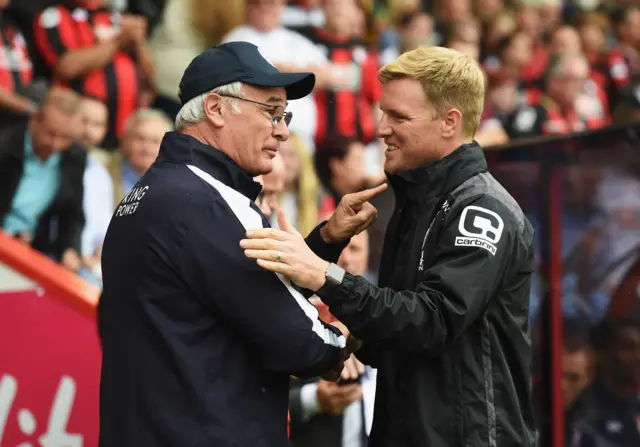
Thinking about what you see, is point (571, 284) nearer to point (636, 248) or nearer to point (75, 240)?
point (636, 248)

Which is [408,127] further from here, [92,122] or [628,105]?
[628,105]

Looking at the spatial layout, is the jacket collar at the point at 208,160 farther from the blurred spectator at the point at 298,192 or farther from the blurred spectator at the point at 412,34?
the blurred spectator at the point at 412,34

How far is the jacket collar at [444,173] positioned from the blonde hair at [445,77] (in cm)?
9

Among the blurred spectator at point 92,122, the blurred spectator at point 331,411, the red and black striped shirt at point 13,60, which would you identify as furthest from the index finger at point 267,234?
the red and black striped shirt at point 13,60

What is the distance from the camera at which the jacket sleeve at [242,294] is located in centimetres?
252

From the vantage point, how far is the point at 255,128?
9.02 ft

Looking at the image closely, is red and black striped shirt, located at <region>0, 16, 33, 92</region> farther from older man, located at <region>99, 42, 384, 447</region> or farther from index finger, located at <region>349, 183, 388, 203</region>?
older man, located at <region>99, 42, 384, 447</region>

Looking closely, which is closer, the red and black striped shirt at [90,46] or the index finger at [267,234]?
the index finger at [267,234]

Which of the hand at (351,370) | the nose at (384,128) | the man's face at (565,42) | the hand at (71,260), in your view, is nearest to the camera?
the nose at (384,128)

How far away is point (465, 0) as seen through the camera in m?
9.52

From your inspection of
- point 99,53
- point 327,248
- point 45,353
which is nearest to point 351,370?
point 327,248

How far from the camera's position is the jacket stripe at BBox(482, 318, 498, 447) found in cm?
276

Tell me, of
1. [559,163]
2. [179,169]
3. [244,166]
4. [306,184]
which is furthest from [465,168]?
[306,184]

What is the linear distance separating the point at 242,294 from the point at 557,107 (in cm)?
646
